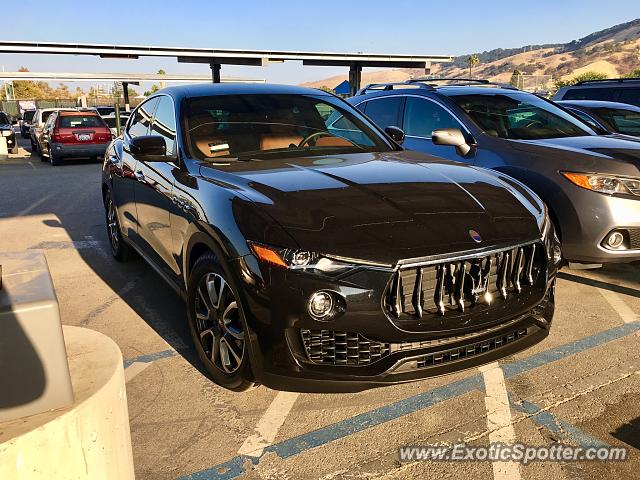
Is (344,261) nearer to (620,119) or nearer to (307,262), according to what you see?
(307,262)

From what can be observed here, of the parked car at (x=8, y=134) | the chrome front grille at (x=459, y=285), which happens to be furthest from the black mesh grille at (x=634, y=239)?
the parked car at (x=8, y=134)

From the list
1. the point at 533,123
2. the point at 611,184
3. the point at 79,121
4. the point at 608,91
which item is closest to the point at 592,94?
the point at 608,91

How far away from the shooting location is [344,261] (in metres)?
2.45

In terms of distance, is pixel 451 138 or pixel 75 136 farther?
pixel 75 136

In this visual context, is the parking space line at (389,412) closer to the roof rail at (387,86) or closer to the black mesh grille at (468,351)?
the black mesh grille at (468,351)

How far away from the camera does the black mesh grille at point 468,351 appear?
2.56 metres

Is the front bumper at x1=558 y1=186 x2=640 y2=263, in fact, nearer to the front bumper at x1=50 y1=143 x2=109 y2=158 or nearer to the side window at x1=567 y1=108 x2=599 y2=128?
the side window at x1=567 y1=108 x2=599 y2=128

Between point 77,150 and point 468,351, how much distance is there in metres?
15.8

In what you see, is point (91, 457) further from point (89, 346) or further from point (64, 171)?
point (64, 171)

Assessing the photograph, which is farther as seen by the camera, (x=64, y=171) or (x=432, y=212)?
(x=64, y=171)

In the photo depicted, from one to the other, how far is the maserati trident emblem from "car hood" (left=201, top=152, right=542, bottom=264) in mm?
22

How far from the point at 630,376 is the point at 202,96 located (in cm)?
336

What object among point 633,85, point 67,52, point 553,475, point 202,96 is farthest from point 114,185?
point 67,52

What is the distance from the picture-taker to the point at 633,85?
32.4 ft
